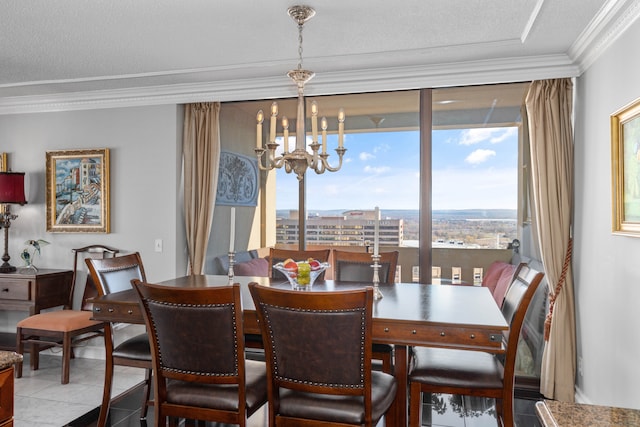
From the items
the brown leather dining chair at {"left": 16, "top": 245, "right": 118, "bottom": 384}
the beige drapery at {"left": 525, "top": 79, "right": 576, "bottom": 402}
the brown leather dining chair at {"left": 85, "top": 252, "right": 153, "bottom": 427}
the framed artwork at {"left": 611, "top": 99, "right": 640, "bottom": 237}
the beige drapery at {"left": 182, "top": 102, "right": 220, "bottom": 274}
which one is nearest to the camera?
the framed artwork at {"left": 611, "top": 99, "right": 640, "bottom": 237}

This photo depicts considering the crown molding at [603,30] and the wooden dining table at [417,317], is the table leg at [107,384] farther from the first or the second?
the crown molding at [603,30]

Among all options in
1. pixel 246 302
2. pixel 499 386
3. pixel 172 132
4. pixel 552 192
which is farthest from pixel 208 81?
pixel 499 386

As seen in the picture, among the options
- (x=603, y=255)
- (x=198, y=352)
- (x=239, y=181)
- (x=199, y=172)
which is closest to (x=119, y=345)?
(x=198, y=352)

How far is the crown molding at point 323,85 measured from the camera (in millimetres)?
3512

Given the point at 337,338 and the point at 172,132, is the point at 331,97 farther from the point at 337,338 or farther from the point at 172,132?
the point at 337,338

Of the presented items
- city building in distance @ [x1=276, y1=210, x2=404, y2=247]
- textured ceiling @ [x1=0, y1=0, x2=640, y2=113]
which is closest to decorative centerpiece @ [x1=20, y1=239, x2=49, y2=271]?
textured ceiling @ [x1=0, y1=0, x2=640, y2=113]

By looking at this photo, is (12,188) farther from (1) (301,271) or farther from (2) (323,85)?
(1) (301,271)

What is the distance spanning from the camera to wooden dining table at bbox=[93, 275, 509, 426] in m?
2.08

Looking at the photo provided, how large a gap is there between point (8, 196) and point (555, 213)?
15.3ft

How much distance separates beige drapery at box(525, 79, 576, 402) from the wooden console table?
4.14 metres

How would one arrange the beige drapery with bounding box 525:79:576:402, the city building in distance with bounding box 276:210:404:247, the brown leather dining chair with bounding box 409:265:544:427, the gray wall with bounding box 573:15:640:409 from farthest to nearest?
1. the city building in distance with bounding box 276:210:404:247
2. the beige drapery with bounding box 525:79:576:402
3. the gray wall with bounding box 573:15:640:409
4. the brown leather dining chair with bounding box 409:265:544:427

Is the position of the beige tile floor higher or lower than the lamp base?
lower

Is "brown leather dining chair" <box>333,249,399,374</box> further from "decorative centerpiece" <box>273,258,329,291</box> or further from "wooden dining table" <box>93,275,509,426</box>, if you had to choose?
"decorative centerpiece" <box>273,258,329,291</box>

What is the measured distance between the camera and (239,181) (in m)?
4.46
